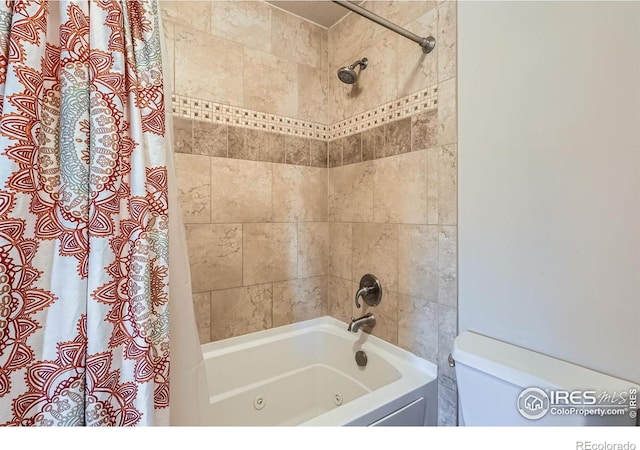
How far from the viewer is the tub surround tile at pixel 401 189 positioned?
4.11ft

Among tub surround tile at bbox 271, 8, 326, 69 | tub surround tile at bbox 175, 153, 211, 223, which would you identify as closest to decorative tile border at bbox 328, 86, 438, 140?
tub surround tile at bbox 271, 8, 326, 69

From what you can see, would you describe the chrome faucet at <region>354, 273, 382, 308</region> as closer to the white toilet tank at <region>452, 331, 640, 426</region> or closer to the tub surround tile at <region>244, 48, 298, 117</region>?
the white toilet tank at <region>452, 331, 640, 426</region>

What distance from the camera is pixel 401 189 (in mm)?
1346

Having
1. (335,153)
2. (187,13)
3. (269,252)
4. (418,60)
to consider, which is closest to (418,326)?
(269,252)

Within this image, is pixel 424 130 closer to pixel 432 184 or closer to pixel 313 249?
pixel 432 184

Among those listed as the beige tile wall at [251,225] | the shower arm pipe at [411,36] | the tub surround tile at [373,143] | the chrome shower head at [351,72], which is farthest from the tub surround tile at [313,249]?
the shower arm pipe at [411,36]

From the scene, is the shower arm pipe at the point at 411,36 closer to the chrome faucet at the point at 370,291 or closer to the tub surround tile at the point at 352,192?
the tub surround tile at the point at 352,192

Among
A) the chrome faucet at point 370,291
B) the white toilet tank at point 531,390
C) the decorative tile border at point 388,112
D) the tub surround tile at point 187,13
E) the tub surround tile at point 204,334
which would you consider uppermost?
the tub surround tile at point 187,13

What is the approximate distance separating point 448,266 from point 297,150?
1049 millimetres

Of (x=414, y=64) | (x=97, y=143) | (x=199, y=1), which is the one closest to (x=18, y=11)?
(x=97, y=143)

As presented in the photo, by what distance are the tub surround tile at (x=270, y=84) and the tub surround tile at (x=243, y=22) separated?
0.19 feet

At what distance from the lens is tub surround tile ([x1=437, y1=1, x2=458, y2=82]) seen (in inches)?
44.3

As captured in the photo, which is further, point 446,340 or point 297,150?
point 297,150

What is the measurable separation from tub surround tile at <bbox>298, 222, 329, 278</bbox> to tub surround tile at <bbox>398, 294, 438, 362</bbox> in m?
0.57
